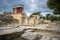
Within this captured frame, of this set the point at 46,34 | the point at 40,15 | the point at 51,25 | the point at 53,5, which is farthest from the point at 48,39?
the point at 53,5

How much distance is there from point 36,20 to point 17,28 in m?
0.45

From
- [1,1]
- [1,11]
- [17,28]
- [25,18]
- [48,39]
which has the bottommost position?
[48,39]

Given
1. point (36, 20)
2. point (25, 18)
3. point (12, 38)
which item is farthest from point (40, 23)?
point (12, 38)

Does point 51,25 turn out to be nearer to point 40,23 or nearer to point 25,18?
point 40,23

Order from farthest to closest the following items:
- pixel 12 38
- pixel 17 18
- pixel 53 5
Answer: pixel 53 5
pixel 17 18
pixel 12 38

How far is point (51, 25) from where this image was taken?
271 cm

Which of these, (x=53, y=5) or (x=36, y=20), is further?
(x=53, y=5)

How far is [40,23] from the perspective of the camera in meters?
2.65

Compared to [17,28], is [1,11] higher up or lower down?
higher up

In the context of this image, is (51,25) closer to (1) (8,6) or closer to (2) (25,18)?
(2) (25,18)

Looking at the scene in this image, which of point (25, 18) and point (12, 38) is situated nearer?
point (12, 38)

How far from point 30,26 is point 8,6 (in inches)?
24.8

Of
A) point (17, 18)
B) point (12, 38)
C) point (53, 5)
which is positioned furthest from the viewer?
point (53, 5)

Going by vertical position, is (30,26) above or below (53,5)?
below
